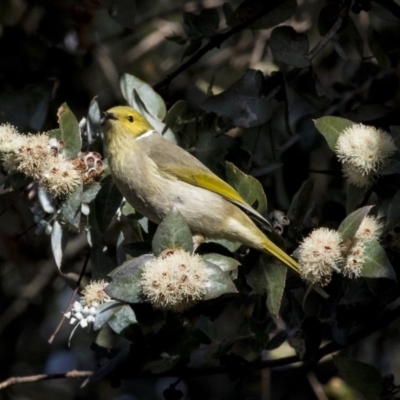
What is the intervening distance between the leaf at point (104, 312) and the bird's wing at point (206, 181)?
1.56ft

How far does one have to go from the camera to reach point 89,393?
12.8ft

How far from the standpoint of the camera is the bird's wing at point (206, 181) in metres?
2.61

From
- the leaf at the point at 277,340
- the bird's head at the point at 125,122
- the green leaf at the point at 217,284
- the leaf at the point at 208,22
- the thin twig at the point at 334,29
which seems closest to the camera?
the green leaf at the point at 217,284

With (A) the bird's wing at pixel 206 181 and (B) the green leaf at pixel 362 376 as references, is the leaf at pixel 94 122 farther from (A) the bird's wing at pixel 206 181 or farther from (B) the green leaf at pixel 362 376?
(B) the green leaf at pixel 362 376

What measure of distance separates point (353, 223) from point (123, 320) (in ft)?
2.18

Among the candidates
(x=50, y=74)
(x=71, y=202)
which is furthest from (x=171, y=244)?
(x=50, y=74)

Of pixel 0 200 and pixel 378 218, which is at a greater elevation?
pixel 378 218

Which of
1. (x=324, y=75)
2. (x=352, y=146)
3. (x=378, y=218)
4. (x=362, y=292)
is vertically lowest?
(x=324, y=75)

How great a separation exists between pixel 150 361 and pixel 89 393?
1.31 metres

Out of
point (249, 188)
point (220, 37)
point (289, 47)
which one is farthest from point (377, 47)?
Result: point (249, 188)

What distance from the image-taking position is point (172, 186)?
107 inches

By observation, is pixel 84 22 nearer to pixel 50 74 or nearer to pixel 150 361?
pixel 50 74

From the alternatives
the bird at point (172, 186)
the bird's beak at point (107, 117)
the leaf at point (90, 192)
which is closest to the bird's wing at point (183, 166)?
the bird at point (172, 186)

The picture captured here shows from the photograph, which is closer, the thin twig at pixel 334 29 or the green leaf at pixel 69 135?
the green leaf at pixel 69 135
